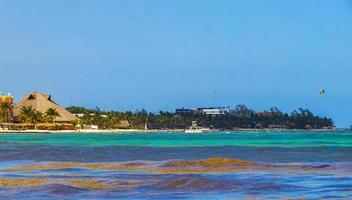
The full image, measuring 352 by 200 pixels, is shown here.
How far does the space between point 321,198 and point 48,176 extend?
1062 cm

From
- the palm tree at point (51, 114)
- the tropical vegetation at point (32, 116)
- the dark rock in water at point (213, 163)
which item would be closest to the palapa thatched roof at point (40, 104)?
the palm tree at point (51, 114)

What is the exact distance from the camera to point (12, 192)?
1820 centimetres

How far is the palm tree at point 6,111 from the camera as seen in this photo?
168 metres

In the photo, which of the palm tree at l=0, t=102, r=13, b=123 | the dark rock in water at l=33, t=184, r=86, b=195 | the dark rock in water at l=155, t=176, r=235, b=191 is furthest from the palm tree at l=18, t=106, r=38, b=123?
the dark rock in water at l=33, t=184, r=86, b=195

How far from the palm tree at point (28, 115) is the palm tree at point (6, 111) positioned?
Answer: 243cm

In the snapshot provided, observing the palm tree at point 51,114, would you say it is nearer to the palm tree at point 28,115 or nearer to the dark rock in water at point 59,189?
the palm tree at point 28,115

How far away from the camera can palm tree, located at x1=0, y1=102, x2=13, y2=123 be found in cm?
16762

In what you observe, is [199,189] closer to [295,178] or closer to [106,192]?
[106,192]

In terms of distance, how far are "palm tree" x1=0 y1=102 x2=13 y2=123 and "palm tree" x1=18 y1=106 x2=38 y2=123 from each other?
243 centimetres

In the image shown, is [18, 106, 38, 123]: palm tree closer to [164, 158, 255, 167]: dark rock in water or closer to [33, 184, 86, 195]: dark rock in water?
[164, 158, 255, 167]: dark rock in water

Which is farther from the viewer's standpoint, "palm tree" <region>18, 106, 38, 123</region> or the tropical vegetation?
the tropical vegetation

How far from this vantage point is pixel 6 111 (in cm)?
17138

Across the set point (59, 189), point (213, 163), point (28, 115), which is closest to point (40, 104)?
point (28, 115)

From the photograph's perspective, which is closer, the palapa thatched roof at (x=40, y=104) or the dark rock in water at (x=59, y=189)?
the dark rock in water at (x=59, y=189)
